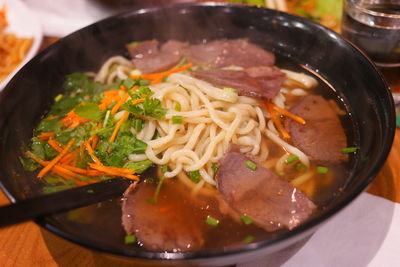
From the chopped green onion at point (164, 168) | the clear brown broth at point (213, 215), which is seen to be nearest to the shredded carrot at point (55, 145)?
the clear brown broth at point (213, 215)

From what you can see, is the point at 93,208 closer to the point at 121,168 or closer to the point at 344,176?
the point at 121,168

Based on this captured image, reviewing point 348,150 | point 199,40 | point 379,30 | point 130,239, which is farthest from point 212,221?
point 379,30

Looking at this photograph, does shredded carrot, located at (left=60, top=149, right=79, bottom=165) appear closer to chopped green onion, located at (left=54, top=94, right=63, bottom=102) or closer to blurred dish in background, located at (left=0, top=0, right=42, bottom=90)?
chopped green onion, located at (left=54, top=94, right=63, bottom=102)

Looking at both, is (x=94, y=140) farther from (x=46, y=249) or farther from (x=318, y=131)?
(x=318, y=131)

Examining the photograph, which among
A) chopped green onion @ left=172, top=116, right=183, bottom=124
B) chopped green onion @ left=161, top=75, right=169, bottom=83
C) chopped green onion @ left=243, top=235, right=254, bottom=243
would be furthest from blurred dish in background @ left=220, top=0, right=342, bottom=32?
chopped green onion @ left=243, top=235, right=254, bottom=243

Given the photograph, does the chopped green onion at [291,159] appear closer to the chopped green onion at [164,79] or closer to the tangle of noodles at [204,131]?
the tangle of noodles at [204,131]

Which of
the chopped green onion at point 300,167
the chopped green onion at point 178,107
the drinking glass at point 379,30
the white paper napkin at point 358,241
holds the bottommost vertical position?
the white paper napkin at point 358,241
